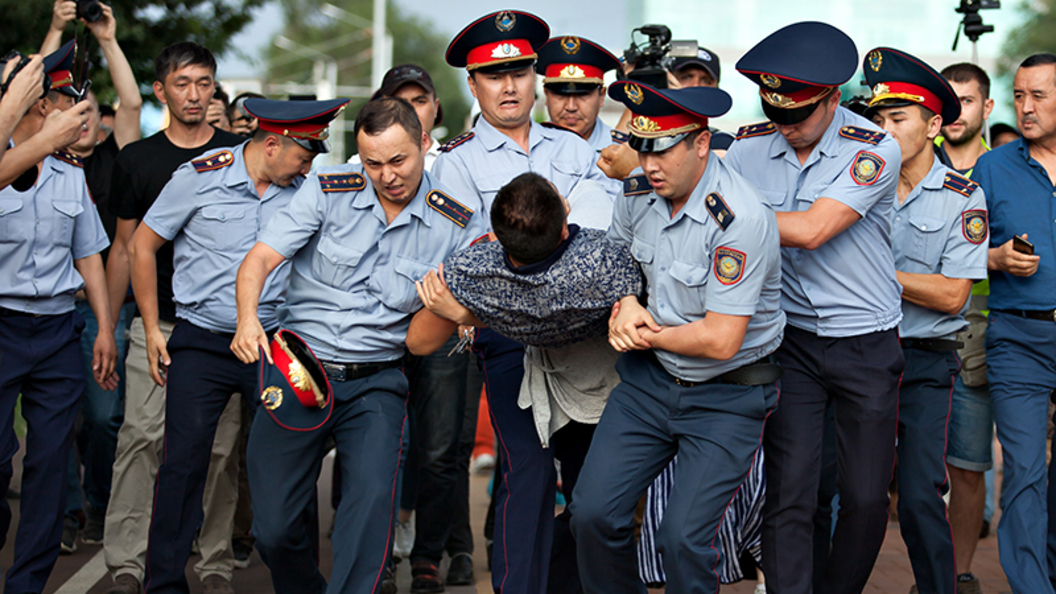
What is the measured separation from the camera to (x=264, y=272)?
3992 mm

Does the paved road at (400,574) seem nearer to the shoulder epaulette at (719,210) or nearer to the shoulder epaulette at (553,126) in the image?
the shoulder epaulette at (553,126)

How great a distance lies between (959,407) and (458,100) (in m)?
64.4

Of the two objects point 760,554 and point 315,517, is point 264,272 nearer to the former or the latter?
point 315,517

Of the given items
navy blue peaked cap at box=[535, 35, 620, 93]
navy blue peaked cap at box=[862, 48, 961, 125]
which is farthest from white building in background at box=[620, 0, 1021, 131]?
navy blue peaked cap at box=[862, 48, 961, 125]

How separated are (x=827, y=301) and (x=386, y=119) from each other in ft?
5.98

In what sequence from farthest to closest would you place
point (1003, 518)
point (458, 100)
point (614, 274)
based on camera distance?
point (458, 100), point (1003, 518), point (614, 274)

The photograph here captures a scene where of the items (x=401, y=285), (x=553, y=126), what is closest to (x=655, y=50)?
(x=553, y=126)

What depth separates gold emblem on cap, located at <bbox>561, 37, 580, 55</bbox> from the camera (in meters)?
5.34

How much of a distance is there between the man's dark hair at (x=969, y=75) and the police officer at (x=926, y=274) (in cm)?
132

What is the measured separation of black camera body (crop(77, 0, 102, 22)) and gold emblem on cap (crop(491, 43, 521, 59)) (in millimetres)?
2658

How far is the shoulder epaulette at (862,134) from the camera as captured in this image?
395 cm

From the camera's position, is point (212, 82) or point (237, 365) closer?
point (237, 365)

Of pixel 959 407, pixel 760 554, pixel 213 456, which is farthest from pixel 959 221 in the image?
pixel 213 456

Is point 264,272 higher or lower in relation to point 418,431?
higher
